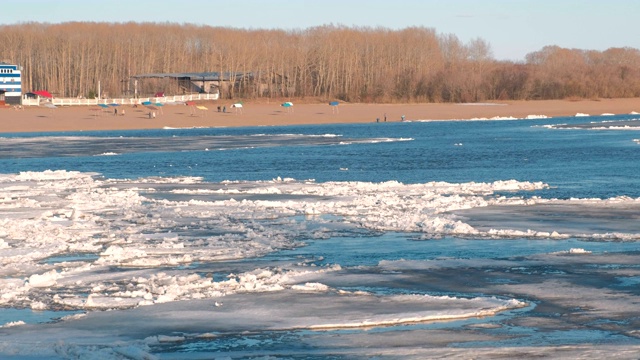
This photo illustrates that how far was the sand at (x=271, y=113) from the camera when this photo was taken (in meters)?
78.1

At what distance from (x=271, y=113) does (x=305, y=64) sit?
1546 inches

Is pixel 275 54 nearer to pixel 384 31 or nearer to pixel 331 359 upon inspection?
pixel 384 31

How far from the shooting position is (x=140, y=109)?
93125 mm

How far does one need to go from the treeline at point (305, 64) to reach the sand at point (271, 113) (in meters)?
6.92

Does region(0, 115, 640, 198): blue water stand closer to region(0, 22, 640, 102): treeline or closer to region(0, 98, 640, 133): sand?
region(0, 98, 640, 133): sand

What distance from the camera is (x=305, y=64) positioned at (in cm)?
12912

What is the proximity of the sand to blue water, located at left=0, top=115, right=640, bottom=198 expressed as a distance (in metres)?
10.5

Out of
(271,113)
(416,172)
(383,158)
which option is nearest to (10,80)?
(271,113)

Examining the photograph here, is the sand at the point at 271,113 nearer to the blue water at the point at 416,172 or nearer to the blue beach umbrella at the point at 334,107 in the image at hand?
the blue beach umbrella at the point at 334,107

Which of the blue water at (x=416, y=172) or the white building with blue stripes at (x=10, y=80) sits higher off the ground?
the white building with blue stripes at (x=10, y=80)

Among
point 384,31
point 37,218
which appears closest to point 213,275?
point 37,218

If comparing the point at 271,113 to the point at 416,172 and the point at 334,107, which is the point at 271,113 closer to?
the point at 334,107

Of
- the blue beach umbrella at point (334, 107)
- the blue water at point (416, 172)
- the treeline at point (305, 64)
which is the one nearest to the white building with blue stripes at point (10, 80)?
the treeline at point (305, 64)

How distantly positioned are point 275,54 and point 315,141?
78376mm
